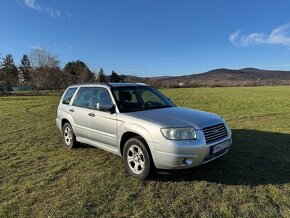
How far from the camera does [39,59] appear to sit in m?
62.2

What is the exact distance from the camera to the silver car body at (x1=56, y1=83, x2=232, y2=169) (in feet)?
15.4

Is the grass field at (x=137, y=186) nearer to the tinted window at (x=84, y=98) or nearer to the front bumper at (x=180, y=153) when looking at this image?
the front bumper at (x=180, y=153)

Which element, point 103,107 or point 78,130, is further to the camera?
point 78,130

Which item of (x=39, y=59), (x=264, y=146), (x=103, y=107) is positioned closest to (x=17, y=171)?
(x=103, y=107)

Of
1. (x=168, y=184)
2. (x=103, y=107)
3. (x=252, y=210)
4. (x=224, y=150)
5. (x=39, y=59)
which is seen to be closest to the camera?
(x=252, y=210)

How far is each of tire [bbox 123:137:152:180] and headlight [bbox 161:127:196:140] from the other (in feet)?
1.60

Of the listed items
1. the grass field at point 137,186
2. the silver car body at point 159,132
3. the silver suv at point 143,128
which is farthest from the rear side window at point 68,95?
the grass field at point 137,186

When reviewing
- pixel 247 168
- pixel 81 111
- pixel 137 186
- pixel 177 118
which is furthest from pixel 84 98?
pixel 247 168

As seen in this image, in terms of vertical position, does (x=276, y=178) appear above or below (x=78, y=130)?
below

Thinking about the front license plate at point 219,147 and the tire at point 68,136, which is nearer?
the front license plate at point 219,147

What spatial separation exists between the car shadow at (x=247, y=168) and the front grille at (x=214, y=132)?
0.73m

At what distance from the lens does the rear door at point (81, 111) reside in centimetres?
659

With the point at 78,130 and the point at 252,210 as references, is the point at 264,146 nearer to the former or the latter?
the point at 252,210

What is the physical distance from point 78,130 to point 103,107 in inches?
58.0
